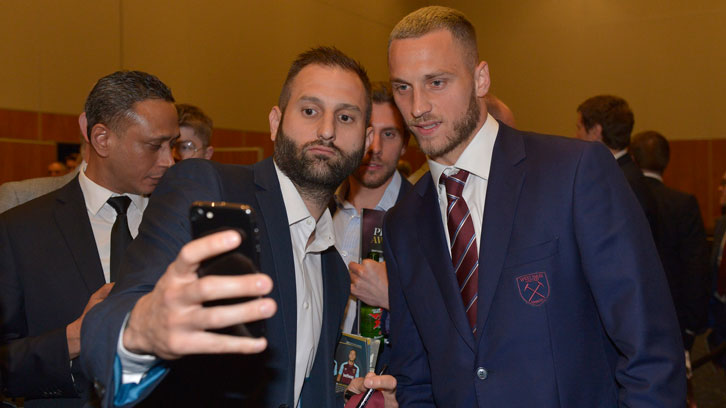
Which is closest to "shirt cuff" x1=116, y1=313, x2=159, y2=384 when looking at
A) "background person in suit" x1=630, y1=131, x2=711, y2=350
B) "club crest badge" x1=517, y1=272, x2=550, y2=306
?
"club crest badge" x1=517, y1=272, x2=550, y2=306

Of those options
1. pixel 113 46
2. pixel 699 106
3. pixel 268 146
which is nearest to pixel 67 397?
pixel 113 46

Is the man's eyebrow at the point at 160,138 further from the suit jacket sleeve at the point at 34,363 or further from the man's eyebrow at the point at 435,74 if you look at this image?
the man's eyebrow at the point at 435,74

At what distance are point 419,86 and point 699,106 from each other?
11.9 meters

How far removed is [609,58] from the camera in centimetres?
1252

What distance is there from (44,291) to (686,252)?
447 centimetres

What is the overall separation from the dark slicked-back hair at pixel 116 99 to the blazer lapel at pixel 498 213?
1504 millimetres

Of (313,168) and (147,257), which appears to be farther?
(313,168)

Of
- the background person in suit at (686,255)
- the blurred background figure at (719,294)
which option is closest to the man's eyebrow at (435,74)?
the blurred background figure at (719,294)

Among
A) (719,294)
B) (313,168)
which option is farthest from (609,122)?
(313,168)

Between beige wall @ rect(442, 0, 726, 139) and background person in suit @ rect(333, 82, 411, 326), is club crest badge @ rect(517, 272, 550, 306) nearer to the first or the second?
background person in suit @ rect(333, 82, 411, 326)

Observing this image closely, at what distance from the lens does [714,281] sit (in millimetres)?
4336

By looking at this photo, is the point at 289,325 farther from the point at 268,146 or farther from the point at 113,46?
the point at 268,146

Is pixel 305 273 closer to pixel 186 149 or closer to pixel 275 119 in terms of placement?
pixel 275 119

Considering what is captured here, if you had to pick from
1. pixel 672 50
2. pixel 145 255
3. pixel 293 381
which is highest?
pixel 672 50
